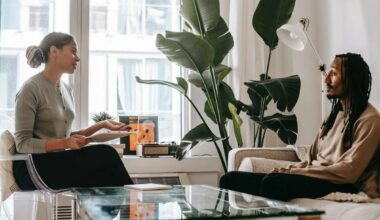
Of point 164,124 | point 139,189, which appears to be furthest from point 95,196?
point 164,124

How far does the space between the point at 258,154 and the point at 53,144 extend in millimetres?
1098

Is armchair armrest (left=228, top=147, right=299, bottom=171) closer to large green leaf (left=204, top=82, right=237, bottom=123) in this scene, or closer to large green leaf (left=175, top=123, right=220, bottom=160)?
large green leaf (left=175, top=123, right=220, bottom=160)

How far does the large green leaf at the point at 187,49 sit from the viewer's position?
10.7ft

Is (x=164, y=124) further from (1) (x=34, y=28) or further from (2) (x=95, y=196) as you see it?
(2) (x=95, y=196)

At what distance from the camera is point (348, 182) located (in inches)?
95.7

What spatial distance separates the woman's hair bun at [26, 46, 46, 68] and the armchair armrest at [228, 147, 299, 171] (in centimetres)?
119

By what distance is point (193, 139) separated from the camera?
3551 mm

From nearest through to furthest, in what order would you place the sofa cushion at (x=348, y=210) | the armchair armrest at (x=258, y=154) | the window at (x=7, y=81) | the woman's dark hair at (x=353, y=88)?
the sofa cushion at (x=348, y=210) < the woman's dark hair at (x=353, y=88) < the armchair armrest at (x=258, y=154) < the window at (x=7, y=81)

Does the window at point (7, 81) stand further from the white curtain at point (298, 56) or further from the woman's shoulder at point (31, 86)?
the white curtain at point (298, 56)

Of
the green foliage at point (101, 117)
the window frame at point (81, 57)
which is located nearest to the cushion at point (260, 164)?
the green foliage at point (101, 117)

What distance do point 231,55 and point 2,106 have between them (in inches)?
63.6

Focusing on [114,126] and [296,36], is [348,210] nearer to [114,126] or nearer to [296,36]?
[296,36]

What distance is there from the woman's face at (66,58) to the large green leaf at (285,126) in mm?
1189

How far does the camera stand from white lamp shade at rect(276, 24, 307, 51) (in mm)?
3055
